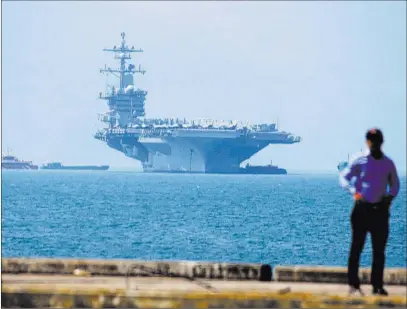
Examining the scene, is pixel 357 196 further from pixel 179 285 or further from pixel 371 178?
pixel 179 285

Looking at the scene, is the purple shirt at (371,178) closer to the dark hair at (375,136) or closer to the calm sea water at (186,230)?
the dark hair at (375,136)

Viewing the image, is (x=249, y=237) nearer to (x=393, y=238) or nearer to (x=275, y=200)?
(x=393, y=238)

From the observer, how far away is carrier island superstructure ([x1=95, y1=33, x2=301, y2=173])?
141750mm

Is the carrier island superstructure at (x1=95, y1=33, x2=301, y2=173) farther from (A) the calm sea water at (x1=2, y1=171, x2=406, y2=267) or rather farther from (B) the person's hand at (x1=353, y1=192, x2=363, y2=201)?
(B) the person's hand at (x1=353, y1=192, x2=363, y2=201)

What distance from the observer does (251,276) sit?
8.90 metres

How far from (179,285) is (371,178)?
4.99ft

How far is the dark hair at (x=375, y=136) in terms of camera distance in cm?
782

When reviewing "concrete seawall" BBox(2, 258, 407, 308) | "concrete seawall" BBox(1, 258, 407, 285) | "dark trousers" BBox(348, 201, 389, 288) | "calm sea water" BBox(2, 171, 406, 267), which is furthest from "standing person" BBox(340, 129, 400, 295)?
"calm sea water" BBox(2, 171, 406, 267)

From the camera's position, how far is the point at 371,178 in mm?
7902

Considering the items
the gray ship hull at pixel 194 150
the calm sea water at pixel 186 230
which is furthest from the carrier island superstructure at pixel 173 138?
the calm sea water at pixel 186 230

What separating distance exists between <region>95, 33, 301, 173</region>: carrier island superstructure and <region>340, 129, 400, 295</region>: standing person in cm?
13063

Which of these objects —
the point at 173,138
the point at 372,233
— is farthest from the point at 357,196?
the point at 173,138

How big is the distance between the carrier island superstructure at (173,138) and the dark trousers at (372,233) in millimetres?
130669

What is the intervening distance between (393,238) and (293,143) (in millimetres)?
96530
